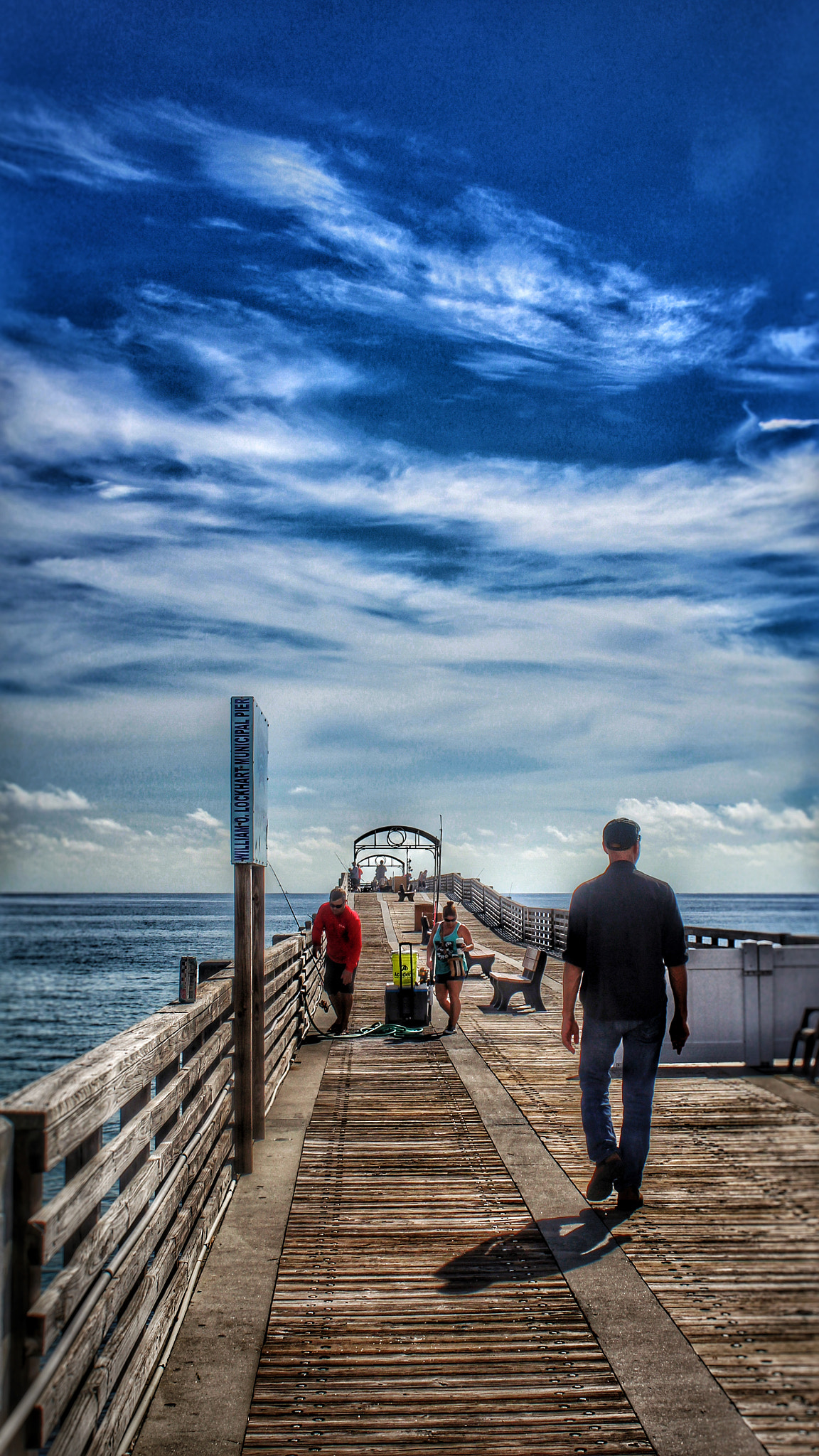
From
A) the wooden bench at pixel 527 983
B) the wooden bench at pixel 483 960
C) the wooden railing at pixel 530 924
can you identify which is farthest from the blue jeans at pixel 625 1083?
the wooden bench at pixel 483 960

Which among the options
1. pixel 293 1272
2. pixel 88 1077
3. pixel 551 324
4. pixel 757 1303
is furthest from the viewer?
pixel 293 1272

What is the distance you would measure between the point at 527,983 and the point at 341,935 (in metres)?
3.13

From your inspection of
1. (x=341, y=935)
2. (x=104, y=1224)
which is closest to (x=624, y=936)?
(x=104, y=1224)

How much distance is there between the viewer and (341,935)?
31.5 ft

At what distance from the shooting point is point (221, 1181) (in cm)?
482

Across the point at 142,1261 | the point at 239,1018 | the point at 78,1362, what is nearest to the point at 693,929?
the point at 239,1018

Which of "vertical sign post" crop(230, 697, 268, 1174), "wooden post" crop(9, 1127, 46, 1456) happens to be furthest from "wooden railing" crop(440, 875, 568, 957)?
"wooden post" crop(9, 1127, 46, 1456)

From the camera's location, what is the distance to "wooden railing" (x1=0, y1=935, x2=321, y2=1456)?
175 cm

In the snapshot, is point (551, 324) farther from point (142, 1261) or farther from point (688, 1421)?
point (142, 1261)

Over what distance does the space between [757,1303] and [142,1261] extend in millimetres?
2172

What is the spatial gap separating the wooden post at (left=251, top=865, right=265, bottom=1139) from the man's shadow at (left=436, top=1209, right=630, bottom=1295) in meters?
2.02

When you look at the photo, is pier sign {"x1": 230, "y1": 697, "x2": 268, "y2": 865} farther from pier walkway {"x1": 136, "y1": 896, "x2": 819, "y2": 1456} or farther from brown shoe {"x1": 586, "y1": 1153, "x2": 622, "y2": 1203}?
brown shoe {"x1": 586, "y1": 1153, "x2": 622, "y2": 1203}

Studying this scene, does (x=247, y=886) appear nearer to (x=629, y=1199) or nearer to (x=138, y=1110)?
(x=138, y=1110)

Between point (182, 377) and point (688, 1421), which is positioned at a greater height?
point (182, 377)
